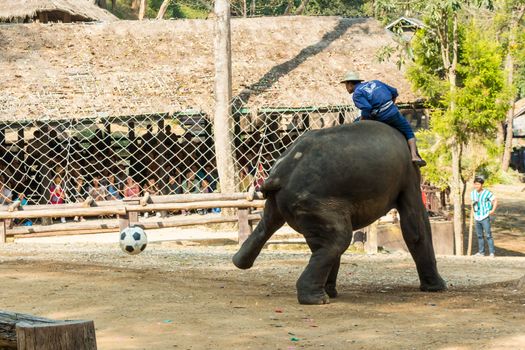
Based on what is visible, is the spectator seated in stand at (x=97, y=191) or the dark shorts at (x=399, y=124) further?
the spectator seated in stand at (x=97, y=191)

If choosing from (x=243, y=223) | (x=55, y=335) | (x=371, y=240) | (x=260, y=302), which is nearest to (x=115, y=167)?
(x=243, y=223)

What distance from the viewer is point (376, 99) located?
10.4m

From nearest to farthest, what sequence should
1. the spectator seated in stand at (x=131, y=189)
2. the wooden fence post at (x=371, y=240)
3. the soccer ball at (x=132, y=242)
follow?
1. the soccer ball at (x=132, y=242)
2. the wooden fence post at (x=371, y=240)
3. the spectator seated in stand at (x=131, y=189)

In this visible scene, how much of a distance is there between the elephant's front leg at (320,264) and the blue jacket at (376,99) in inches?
55.5

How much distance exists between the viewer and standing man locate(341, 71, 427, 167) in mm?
10375

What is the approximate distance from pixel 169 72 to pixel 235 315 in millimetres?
15356

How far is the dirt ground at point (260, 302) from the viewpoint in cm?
793

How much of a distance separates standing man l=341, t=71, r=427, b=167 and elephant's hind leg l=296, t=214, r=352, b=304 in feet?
4.15

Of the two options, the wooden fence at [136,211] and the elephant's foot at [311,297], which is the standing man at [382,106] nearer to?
the elephant's foot at [311,297]

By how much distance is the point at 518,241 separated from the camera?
28.7 meters

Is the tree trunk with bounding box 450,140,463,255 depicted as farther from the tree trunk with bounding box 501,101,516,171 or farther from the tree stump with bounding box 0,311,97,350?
the tree stump with bounding box 0,311,97,350

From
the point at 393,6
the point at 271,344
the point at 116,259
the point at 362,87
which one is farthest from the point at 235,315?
the point at 393,6

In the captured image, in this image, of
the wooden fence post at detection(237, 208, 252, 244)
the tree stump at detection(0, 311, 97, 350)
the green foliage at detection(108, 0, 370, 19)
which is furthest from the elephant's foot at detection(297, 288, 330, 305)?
the green foliage at detection(108, 0, 370, 19)

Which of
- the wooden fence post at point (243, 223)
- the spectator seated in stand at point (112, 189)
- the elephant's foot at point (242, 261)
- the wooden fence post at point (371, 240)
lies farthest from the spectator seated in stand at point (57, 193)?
the elephant's foot at point (242, 261)
